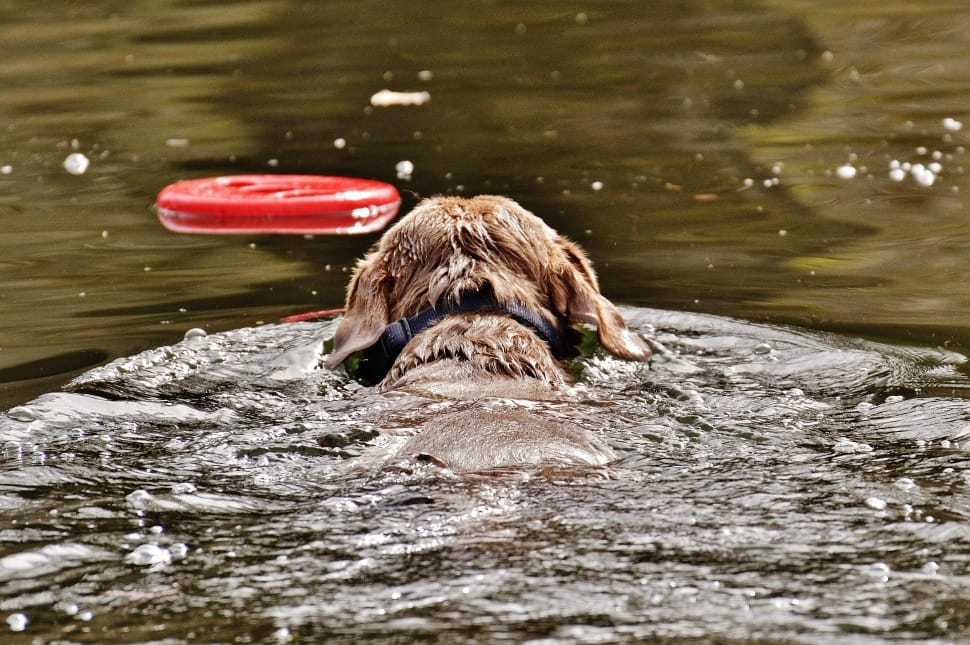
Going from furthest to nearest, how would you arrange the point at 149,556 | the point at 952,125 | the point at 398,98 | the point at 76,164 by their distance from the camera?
the point at 398,98 < the point at 76,164 < the point at 952,125 < the point at 149,556

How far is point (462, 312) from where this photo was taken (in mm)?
6418

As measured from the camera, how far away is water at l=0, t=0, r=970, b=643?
155 inches

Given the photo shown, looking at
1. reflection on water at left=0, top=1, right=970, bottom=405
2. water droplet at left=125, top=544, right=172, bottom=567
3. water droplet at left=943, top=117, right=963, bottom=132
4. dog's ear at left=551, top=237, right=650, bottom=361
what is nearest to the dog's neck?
dog's ear at left=551, top=237, right=650, bottom=361

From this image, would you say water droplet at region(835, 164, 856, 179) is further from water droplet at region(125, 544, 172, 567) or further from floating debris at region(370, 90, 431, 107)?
water droplet at region(125, 544, 172, 567)

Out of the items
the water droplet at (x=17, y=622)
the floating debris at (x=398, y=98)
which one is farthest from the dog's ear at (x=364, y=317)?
the floating debris at (x=398, y=98)

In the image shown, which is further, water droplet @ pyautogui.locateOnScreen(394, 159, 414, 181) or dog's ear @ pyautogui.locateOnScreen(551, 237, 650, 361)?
water droplet @ pyautogui.locateOnScreen(394, 159, 414, 181)

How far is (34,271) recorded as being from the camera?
927cm

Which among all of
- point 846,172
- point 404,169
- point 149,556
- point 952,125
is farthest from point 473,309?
point 952,125

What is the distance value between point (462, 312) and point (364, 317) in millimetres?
562

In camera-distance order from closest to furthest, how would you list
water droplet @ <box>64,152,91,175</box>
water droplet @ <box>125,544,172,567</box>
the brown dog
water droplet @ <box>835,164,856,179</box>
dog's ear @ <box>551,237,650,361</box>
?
1. water droplet @ <box>125,544,172,567</box>
2. the brown dog
3. dog's ear @ <box>551,237,650,361</box>
4. water droplet @ <box>835,164,856,179</box>
5. water droplet @ <box>64,152,91,175</box>

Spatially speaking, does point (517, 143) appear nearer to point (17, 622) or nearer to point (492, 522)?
point (492, 522)

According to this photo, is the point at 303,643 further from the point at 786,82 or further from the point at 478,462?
the point at 786,82

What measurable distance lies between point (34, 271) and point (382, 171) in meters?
3.29

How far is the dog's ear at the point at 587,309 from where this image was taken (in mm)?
6684
